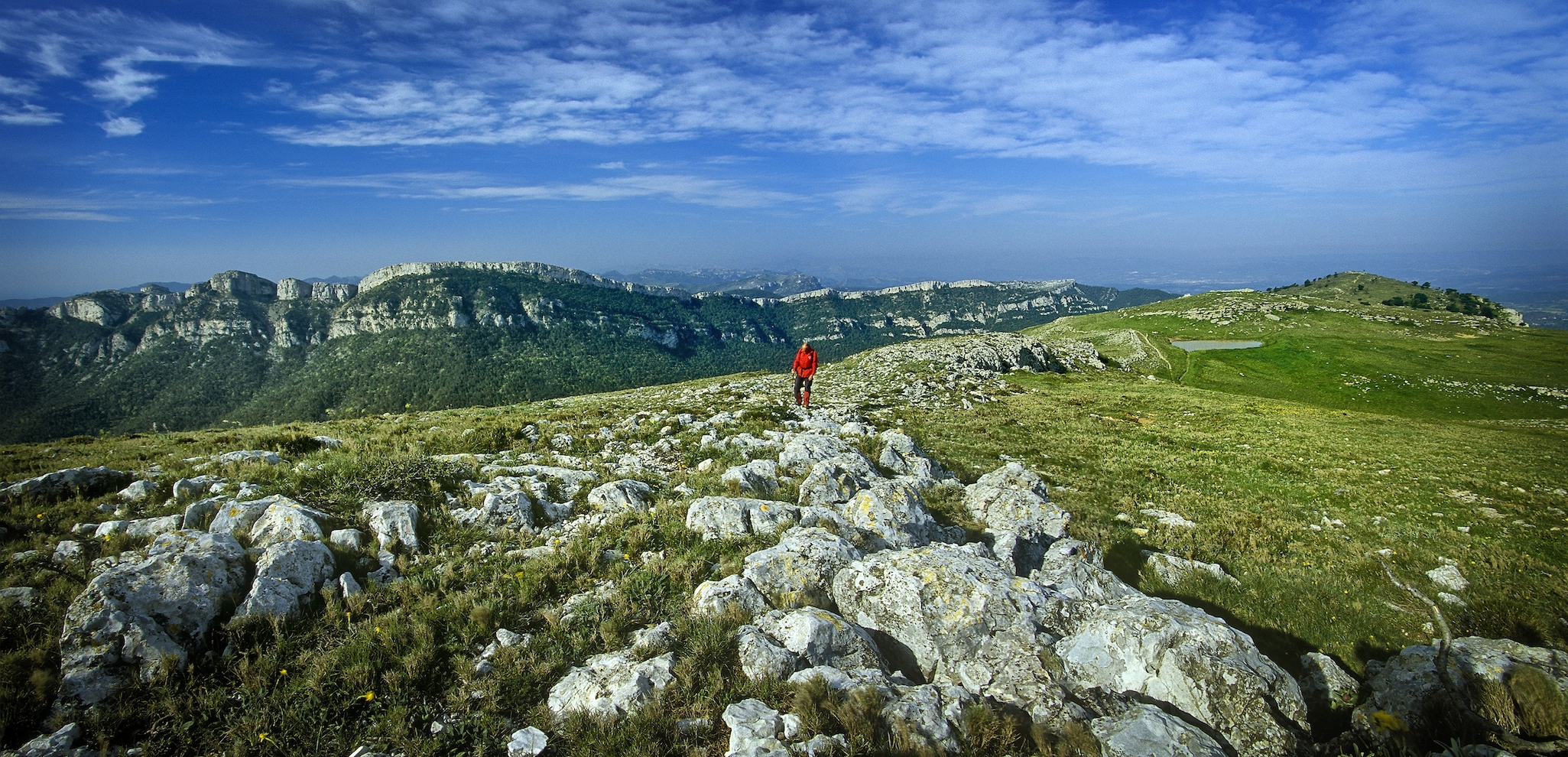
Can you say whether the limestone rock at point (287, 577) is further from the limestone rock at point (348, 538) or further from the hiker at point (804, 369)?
the hiker at point (804, 369)

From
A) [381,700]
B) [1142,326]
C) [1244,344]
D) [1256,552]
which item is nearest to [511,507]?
[381,700]

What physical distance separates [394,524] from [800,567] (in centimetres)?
675

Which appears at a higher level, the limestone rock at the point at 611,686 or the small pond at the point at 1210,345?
the limestone rock at the point at 611,686

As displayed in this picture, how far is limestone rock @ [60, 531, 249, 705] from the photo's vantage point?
5281 millimetres

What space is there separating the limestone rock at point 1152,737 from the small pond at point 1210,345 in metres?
74.8

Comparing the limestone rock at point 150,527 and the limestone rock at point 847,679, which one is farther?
the limestone rock at point 150,527

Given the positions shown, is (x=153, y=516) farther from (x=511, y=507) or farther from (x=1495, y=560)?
(x=1495, y=560)

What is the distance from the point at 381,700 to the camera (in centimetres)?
557

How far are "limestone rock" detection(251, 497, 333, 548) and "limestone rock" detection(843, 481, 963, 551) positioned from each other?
8.83m

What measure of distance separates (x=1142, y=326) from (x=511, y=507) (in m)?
101

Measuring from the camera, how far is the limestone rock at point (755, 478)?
1184 cm

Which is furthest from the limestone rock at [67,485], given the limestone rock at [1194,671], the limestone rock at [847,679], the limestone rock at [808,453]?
the limestone rock at [1194,671]

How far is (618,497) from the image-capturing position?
10695 millimetres

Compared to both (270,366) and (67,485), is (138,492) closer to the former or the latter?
(67,485)
